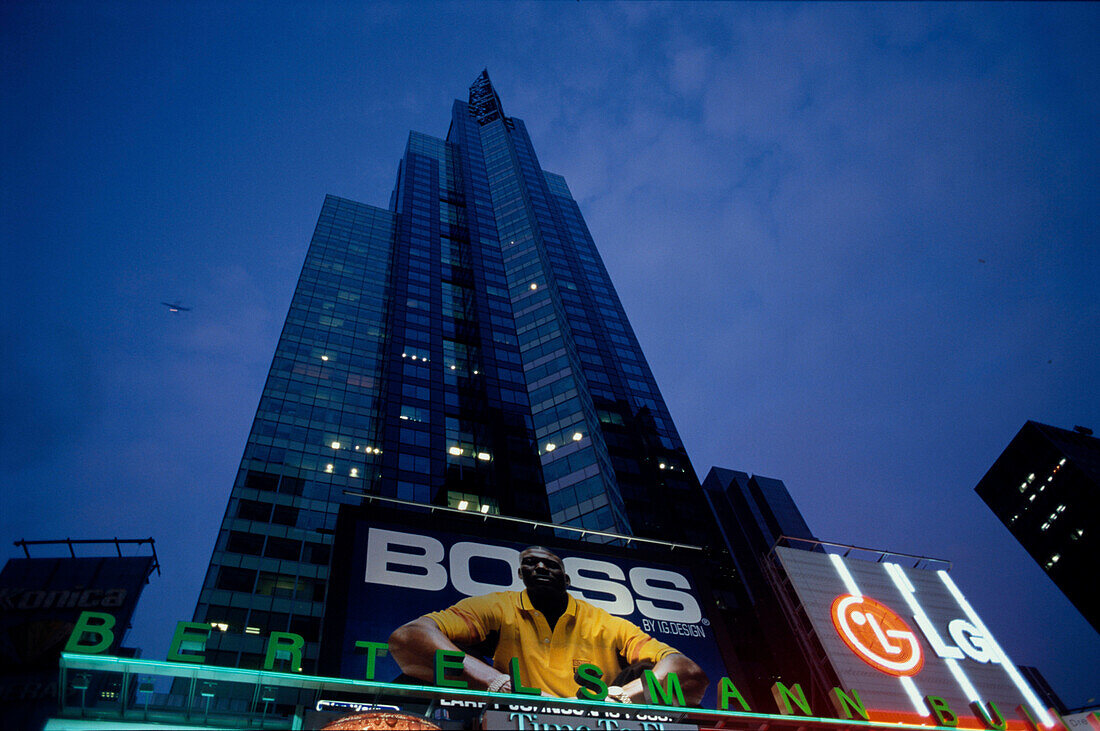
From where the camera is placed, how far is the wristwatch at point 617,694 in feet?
70.2

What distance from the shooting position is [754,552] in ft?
416

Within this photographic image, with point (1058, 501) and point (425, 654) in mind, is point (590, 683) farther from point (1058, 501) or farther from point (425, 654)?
point (1058, 501)

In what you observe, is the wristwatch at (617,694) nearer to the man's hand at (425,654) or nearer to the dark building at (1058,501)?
the man's hand at (425,654)

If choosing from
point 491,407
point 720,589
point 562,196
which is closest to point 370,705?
point 491,407

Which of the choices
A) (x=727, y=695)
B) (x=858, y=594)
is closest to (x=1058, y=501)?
(x=858, y=594)

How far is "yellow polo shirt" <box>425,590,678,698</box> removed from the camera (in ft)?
71.3

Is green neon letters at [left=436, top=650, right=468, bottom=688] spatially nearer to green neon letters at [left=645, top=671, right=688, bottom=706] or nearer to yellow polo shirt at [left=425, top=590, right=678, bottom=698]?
yellow polo shirt at [left=425, top=590, right=678, bottom=698]

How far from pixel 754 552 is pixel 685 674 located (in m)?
112

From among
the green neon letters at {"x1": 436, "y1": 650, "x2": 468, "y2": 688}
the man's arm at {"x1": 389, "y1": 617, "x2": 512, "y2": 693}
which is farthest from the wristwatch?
the green neon letters at {"x1": 436, "y1": 650, "x2": 468, "y2": 688}

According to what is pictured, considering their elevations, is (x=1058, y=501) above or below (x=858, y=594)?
above

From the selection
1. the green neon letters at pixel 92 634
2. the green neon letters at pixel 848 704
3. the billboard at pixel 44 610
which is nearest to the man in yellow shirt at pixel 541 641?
the green neon letters at pixel 848 704

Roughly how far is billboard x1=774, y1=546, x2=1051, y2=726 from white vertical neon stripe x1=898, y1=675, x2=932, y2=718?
41 mm

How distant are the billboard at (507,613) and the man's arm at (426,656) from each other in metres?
0.04

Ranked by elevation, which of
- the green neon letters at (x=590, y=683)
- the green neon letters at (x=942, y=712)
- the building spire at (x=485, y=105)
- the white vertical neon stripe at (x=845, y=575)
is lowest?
the green neon letters at (x=942, y=712)
